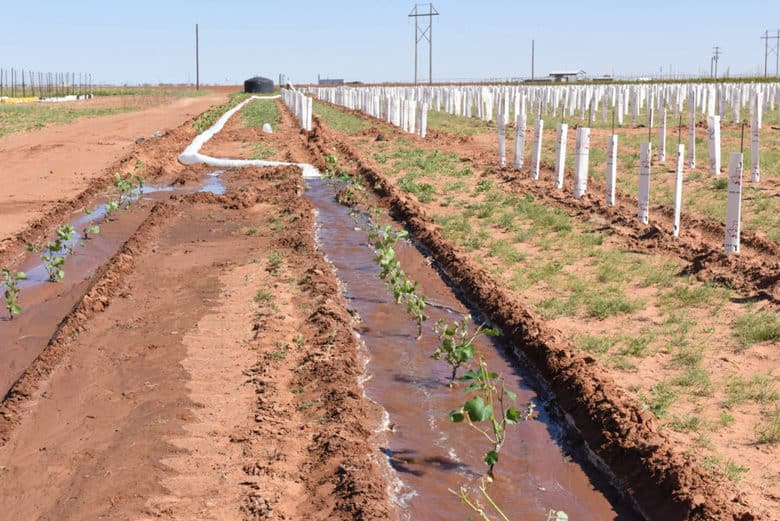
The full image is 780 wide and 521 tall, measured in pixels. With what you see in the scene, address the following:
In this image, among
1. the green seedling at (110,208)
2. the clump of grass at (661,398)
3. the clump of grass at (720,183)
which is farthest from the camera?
the clump of grass at (720,183)

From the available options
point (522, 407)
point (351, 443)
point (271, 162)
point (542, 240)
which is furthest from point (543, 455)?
point (271, 162)

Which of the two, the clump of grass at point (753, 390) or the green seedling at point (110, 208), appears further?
the green seedling at point (110, 208)

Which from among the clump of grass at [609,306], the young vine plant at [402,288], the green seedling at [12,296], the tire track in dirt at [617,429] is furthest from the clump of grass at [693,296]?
the green seedling at [12,296]

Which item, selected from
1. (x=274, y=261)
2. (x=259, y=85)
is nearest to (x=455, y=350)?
(x=274, y=261)

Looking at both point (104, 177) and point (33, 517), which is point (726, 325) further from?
point (104, 177)

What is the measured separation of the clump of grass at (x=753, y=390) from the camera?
6.73 metres

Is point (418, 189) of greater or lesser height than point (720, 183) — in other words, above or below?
below

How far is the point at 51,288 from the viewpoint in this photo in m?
10.9

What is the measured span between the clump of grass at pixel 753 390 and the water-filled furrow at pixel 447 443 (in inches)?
49.9

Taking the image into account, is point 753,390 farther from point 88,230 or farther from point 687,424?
point 88,230

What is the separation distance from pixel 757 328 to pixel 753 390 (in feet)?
4.62

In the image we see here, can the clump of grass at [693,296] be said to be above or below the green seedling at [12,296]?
above

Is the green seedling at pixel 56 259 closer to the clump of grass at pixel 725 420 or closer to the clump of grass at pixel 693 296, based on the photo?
the clump of grass at pixel 693 296

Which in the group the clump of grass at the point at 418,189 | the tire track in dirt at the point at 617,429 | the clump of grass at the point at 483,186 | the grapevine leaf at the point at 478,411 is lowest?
the tire track in dirt at the point at 617,429
